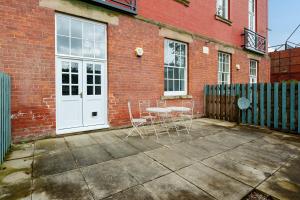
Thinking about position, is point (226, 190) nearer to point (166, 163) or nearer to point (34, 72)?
point (166, 163)

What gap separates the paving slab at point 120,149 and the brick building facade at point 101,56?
1603 mm

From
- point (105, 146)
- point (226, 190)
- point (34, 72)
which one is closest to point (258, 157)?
point (226, 190)

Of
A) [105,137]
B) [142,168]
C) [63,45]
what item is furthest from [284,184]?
[63,45]

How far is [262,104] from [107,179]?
6.18 metres

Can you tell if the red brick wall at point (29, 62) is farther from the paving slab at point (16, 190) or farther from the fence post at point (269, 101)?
the fence post at point (269, 101)

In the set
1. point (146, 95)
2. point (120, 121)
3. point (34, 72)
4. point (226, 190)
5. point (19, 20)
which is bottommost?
point (226, 190)

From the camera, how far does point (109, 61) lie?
19.5 ft

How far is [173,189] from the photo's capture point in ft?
8.50

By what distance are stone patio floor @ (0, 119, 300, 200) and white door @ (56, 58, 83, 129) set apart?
0.59 m

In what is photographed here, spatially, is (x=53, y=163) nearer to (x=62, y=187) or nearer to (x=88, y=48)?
(x=62, y=187)

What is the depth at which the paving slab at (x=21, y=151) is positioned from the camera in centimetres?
373

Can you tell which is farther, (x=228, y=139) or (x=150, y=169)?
(x=228, y=139)

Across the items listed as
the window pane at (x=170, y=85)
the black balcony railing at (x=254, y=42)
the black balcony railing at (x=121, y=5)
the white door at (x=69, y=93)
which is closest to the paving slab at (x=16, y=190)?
the white door at (x=69, y=93)

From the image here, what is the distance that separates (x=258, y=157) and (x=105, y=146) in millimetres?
3265
